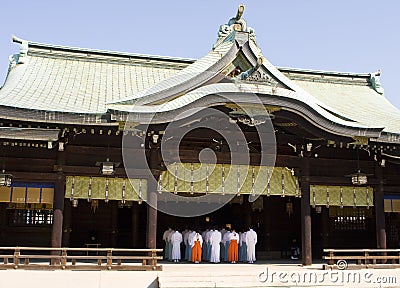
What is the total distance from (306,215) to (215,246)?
3.67 meters

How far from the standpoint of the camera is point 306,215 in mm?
14430

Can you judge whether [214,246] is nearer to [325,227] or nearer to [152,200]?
[152,200]

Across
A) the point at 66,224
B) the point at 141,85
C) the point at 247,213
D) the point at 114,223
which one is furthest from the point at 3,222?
the point at 247,213

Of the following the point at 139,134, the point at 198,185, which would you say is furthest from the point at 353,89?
the point at 139,134

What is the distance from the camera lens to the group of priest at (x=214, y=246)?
16.1 meters

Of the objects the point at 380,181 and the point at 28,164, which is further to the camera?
the point at 380,181

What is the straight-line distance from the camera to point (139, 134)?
42.6ft

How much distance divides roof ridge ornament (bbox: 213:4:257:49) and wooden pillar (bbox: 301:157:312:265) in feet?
14.8

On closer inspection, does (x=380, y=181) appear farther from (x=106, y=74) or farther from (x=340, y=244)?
(x=106, y=74)

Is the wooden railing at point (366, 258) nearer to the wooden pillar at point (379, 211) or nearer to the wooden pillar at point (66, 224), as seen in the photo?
the wooden pillar at point (379, 211)

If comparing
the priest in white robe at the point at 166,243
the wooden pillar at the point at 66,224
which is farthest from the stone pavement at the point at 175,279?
the priest in white robe at the point at 166,243

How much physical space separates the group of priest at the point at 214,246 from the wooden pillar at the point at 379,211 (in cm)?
419

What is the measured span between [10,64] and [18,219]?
647cm

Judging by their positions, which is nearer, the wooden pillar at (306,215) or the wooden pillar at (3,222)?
the wooden pillar at (306,215)
